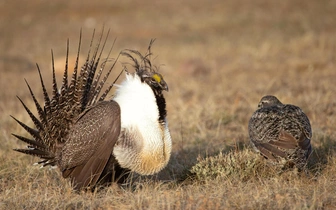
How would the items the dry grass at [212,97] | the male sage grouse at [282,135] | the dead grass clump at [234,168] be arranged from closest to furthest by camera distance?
the dry grass at [212,97]
the male sage grouse at [282,135]
the dead grass clump at [234,168]

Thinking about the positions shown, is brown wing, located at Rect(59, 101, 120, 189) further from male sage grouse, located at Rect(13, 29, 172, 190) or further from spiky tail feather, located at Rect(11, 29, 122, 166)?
spiky tail feather, located at Rect(11, 29, 122, 166)

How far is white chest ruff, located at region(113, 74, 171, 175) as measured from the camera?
368 cm

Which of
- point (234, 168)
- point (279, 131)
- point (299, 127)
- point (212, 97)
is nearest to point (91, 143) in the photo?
point (234, 168)

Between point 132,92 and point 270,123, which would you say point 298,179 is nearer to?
point 270,123

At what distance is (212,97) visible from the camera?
7.41 meters

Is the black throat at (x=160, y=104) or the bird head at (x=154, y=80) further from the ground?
the bird head at (x=154, y=80)

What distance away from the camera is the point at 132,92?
3.78 metres

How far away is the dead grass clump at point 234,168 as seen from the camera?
160 inches

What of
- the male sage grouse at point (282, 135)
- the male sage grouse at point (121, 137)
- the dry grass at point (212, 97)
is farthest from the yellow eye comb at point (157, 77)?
the male sage grouse at point (282, 135)

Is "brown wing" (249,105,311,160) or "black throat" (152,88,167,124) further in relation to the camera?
"brown wing" (249,105,311,160)

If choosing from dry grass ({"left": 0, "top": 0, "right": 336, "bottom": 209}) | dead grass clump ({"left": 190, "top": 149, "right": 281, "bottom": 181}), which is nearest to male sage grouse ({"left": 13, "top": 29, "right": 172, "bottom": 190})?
dry grass ({"left": 0, "top": 0, "right": 336, "bottom": 209})

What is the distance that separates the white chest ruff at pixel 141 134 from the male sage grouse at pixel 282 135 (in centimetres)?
83

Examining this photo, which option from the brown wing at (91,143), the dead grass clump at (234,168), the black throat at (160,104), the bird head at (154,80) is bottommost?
the dead grass clump at (234,168)

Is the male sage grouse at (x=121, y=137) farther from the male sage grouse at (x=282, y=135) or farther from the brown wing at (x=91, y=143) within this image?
the male sage grouse at (x=282, y=135)
